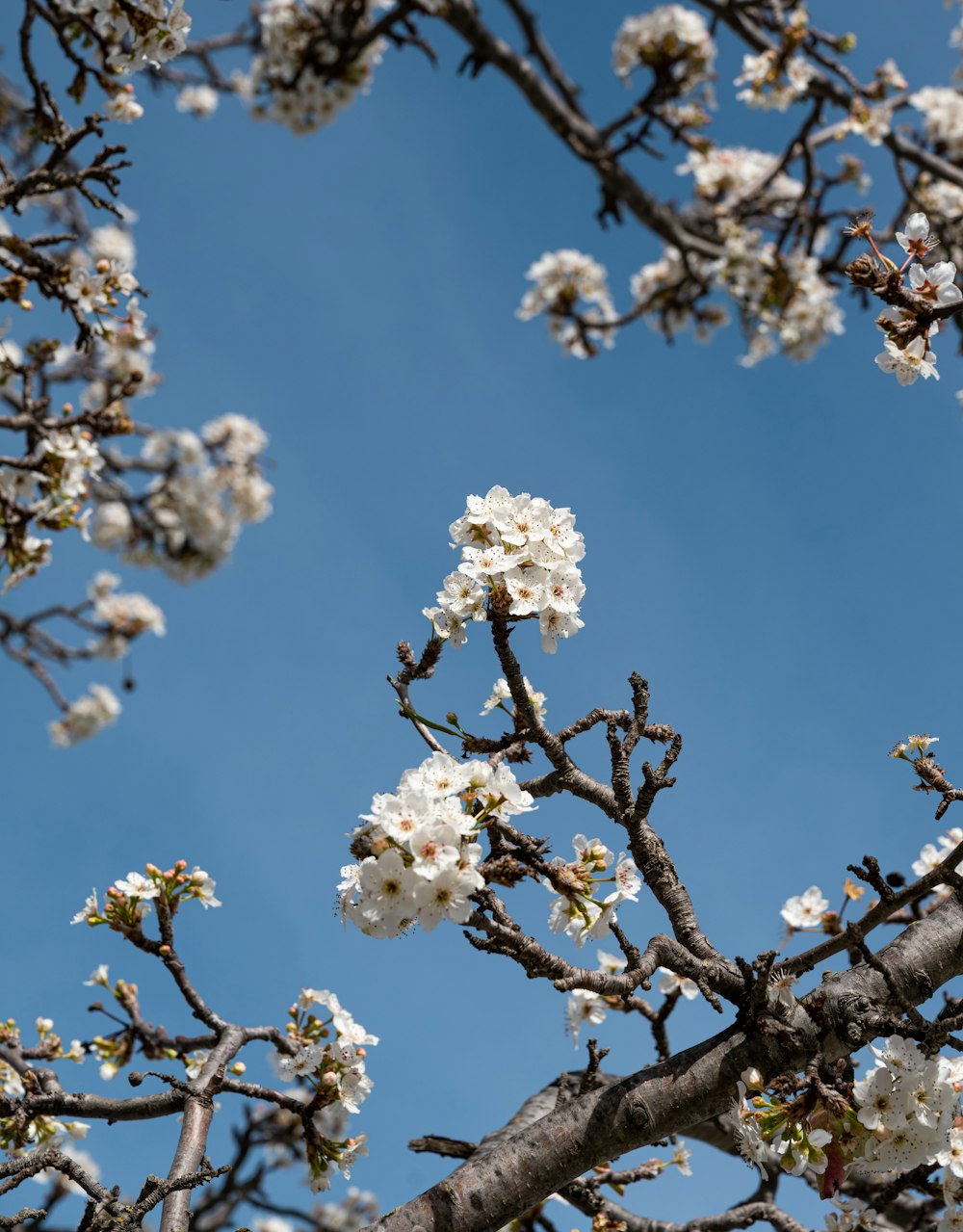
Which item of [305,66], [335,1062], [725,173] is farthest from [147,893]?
[725,173]

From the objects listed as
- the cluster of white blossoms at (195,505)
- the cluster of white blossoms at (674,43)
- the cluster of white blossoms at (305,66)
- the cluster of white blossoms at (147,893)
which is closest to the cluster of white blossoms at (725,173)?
the cluster of white blossoms at (674,43)

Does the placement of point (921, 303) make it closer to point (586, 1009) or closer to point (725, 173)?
point (586, 1009)

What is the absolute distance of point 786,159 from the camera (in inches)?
302

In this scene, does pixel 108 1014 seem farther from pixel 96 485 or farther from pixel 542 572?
pixel 96 485

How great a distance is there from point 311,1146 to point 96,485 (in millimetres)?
5879

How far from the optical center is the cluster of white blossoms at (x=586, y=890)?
8.37 ft

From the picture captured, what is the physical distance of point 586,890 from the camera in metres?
2.56

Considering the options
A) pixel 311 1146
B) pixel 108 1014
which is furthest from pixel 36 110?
pixel 311 1146

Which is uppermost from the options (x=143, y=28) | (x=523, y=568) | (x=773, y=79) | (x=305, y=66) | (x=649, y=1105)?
(x=305, y=66)

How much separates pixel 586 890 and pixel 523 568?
91cm

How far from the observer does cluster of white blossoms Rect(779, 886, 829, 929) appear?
12.4 feet

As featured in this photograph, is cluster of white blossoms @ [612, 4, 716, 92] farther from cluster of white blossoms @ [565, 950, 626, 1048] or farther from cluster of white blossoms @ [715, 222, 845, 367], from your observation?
cluster of white blossoms @ [565, 950, 626, 1048]

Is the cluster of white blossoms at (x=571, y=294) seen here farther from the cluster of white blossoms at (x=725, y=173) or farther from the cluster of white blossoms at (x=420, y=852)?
the cluster of white blossoms at (x=420, y=852)

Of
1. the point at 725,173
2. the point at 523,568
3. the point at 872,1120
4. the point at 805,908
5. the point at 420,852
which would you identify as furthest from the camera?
the point at 725,173
